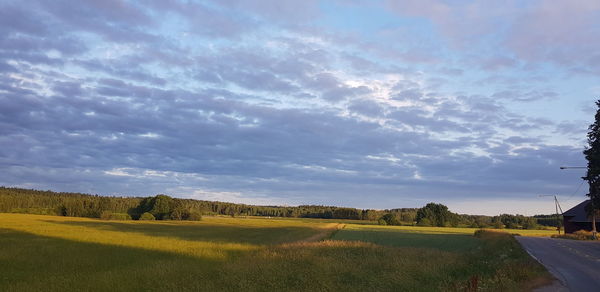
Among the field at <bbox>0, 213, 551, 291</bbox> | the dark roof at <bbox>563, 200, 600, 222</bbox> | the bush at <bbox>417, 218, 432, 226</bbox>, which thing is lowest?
the field at <bbox>0, 213, 551, 291</bbox>

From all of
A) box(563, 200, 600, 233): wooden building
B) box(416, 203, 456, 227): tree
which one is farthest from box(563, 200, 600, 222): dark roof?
box(416, 203, 456, 227): tree

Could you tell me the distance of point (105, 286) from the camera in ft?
56.1

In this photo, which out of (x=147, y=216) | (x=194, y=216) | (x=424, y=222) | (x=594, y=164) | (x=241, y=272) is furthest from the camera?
(x=424, y=222)

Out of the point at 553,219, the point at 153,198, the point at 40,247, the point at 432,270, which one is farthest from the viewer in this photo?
the point at 553,219

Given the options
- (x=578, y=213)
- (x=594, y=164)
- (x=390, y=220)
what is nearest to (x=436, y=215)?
(x=390, y=220)

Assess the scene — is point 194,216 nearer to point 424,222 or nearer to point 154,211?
point 154,211

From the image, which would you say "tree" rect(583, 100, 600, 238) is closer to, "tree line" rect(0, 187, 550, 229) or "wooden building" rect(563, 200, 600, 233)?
"wooden building" rect(563, 200, 600, 233)

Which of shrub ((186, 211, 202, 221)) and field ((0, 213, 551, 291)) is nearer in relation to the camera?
field ((0, 213, 551, 291))

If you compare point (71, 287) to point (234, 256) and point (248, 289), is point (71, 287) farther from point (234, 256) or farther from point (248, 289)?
point (234, 256)

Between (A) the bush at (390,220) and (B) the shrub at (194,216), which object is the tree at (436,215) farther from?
(B) the shrub at (194,216)

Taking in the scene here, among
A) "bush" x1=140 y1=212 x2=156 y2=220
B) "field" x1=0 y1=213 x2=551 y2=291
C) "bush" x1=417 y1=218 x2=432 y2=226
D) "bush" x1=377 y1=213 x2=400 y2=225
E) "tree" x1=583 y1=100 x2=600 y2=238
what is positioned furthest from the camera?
"bush" x1=417 y1=218 x2=432 y2=226

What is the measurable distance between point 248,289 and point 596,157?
39.8 meters

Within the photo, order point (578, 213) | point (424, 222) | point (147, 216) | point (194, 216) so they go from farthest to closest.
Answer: point (424, 222)
point (194, 216)
point (147, 216)
point (578, 213)

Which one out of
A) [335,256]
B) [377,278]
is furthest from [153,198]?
[377,278]
